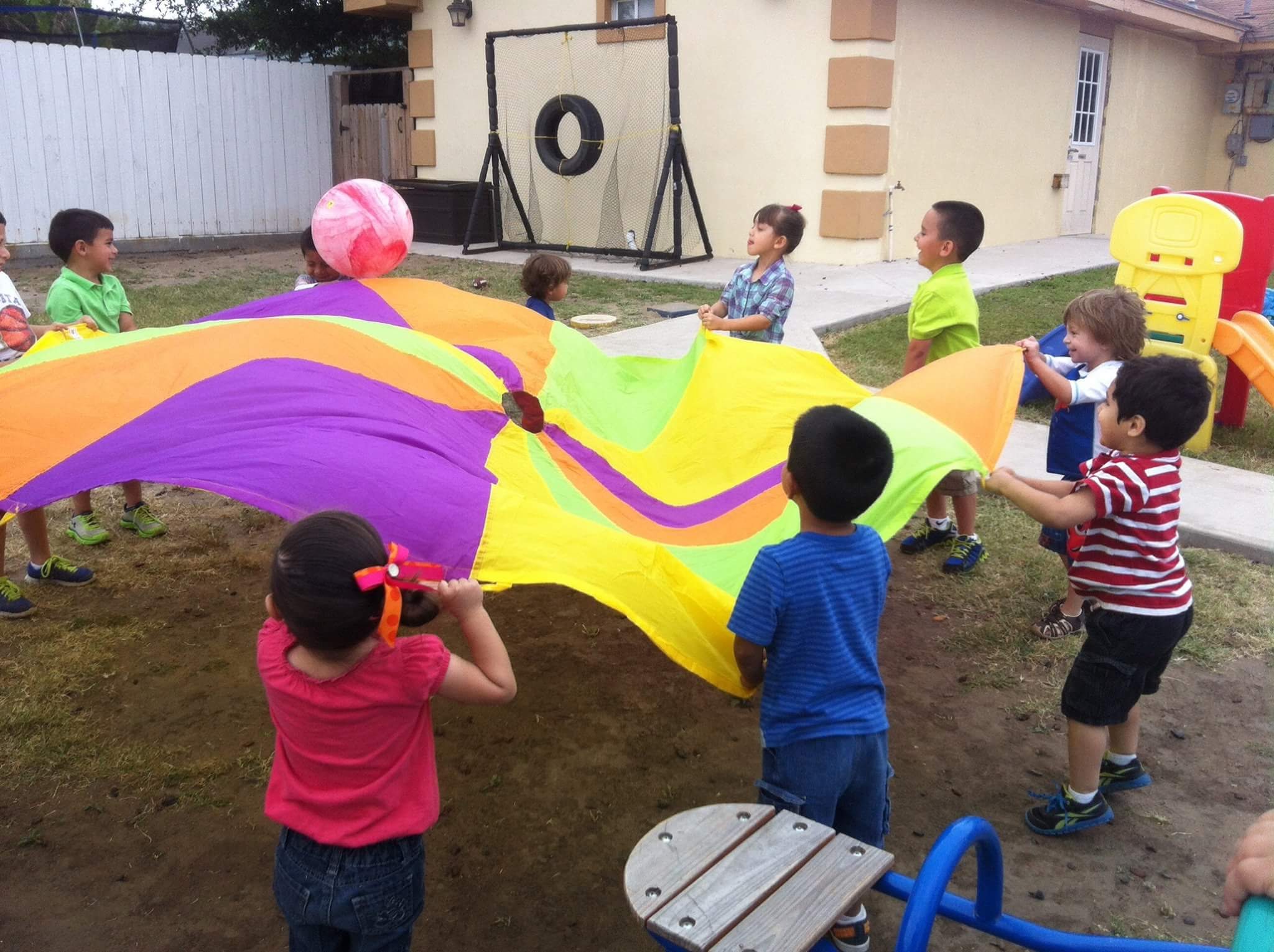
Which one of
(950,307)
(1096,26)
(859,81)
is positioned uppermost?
(1096,26)

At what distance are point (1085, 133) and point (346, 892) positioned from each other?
14125 mm

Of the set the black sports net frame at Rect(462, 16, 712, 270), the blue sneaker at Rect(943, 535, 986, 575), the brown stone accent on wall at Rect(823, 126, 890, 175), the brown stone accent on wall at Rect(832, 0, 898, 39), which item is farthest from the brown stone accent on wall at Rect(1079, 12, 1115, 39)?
the blue sneaker at Rect(943, 535, 986, 575)

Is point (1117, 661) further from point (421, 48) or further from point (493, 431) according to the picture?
point (421, 48)

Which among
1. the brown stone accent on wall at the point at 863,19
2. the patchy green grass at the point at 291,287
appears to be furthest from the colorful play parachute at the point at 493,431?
the brown stone accent on wall at the point at 863,19

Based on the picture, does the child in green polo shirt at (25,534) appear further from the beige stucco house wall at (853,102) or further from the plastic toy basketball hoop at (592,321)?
the beige stucco house wall at (853,102)

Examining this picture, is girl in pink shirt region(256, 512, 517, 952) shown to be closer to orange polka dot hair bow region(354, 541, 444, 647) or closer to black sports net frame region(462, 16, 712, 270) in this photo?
orange polka dot hair bow region(354, 541, 444, 647)

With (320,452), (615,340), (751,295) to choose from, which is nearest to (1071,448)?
(751,295)

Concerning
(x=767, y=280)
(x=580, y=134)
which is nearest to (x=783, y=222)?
(x=767, y=280)

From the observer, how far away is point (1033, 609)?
3.74 m

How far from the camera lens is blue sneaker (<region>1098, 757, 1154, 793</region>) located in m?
2.71

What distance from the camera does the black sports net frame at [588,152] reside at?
1053cm

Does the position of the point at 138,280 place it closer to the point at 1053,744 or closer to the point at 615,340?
the point at 615,340

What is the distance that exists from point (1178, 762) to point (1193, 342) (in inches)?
124

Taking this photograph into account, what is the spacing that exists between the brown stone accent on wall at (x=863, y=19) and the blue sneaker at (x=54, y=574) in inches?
323
